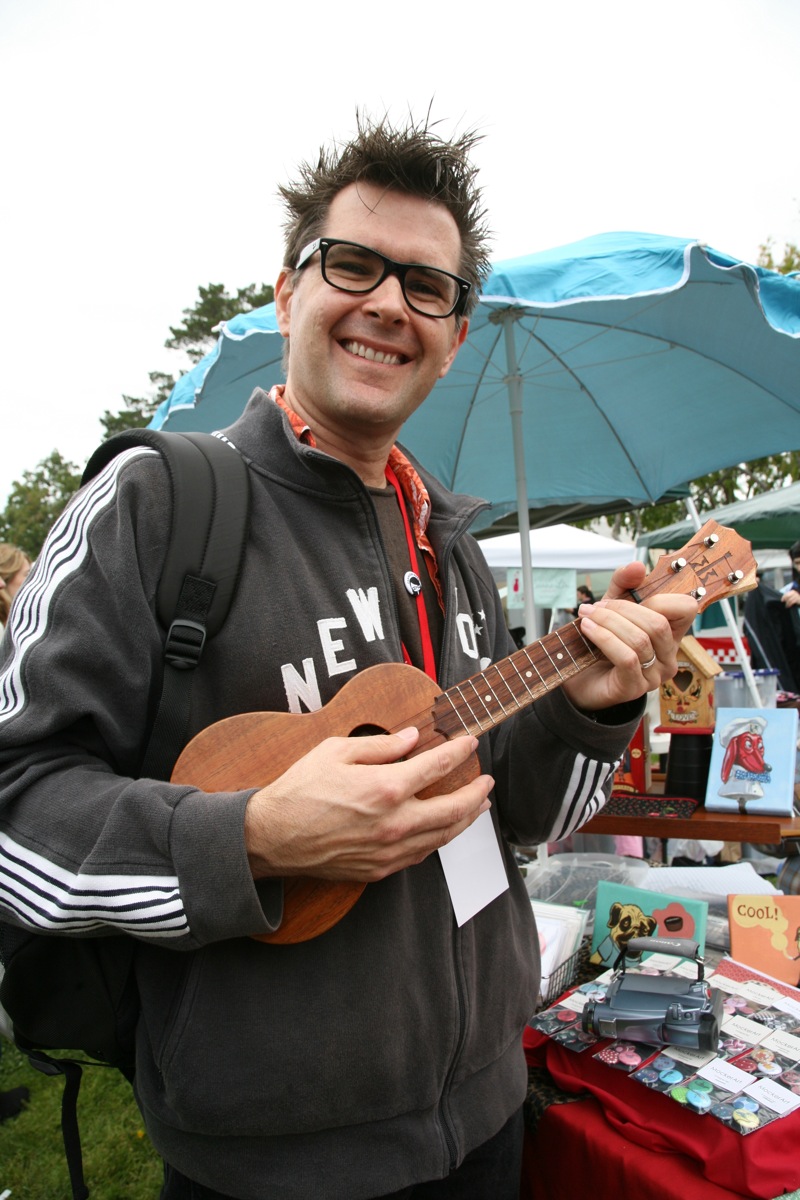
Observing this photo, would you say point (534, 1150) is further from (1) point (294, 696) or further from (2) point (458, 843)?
(1) point (294, 696)

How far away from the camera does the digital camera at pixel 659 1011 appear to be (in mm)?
1507

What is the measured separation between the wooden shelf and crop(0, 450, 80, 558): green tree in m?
47.9

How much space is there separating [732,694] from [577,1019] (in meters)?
1.50

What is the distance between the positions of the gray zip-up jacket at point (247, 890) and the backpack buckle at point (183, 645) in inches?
1.2

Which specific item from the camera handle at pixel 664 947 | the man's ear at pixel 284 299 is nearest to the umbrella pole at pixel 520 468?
the camera handle at pixel 664 947

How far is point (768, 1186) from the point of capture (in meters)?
1.24

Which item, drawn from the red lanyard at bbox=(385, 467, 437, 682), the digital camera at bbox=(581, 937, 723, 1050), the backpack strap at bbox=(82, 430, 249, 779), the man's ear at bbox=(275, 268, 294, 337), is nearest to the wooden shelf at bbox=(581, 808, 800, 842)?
the digital camera at bbox=(581, 937, 723, 1050)

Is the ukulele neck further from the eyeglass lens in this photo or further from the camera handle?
the camera handle

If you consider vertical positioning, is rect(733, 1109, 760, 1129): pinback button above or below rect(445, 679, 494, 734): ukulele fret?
below

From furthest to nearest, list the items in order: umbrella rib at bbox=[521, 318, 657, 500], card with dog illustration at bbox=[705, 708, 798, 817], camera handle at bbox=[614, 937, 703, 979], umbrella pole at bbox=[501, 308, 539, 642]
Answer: umbrella rib at bbox=[521, 318, 657, 500]
umbrella pole at bbox=[501, 308, 539, 642]
card with dog illustration at bbox=[705, 708, 798, 817]
camera handle at bbox=[614, 937, 703, 979]

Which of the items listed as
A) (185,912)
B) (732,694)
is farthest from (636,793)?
(185,912)

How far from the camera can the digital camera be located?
59.3 inches

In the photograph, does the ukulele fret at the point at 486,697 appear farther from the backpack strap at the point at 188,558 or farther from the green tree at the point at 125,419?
the green tree at the point at 125,419

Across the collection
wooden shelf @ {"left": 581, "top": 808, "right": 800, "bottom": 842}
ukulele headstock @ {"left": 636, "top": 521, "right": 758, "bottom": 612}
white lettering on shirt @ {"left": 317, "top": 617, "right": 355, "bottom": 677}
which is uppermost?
ukulele headstock @ {"left": 636, "top": 521, "right": 758, "bottom": 612}
